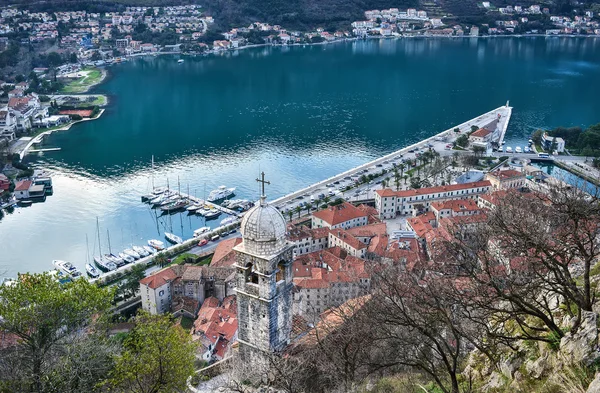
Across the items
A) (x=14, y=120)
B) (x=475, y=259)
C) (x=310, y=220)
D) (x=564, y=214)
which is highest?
(x=564, y=214)

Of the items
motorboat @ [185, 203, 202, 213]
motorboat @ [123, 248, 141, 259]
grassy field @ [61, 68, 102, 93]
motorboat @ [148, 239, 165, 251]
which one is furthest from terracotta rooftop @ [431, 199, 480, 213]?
grassy field @ [61, 68, 102, 93]

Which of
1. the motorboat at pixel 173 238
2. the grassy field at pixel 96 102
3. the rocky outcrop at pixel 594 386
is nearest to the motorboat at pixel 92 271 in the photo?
the motorboat at pixel 173 238

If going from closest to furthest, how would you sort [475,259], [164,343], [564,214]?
[564,214], [475,259], [164,343]

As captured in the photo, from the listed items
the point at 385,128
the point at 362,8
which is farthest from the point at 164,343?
the point at 362,8

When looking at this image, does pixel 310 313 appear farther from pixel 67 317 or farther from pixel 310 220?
pixel 310 220

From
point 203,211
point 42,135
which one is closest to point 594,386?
point 203,211

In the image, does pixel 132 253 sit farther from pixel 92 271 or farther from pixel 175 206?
pixel 175 206

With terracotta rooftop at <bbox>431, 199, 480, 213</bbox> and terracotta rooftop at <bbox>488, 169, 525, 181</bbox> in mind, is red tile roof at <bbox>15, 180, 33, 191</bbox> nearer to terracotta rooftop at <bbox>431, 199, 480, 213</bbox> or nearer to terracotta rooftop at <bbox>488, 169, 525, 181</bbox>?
terracotta rooftop at <bbox>431, 199, 480, 213</bbox>
